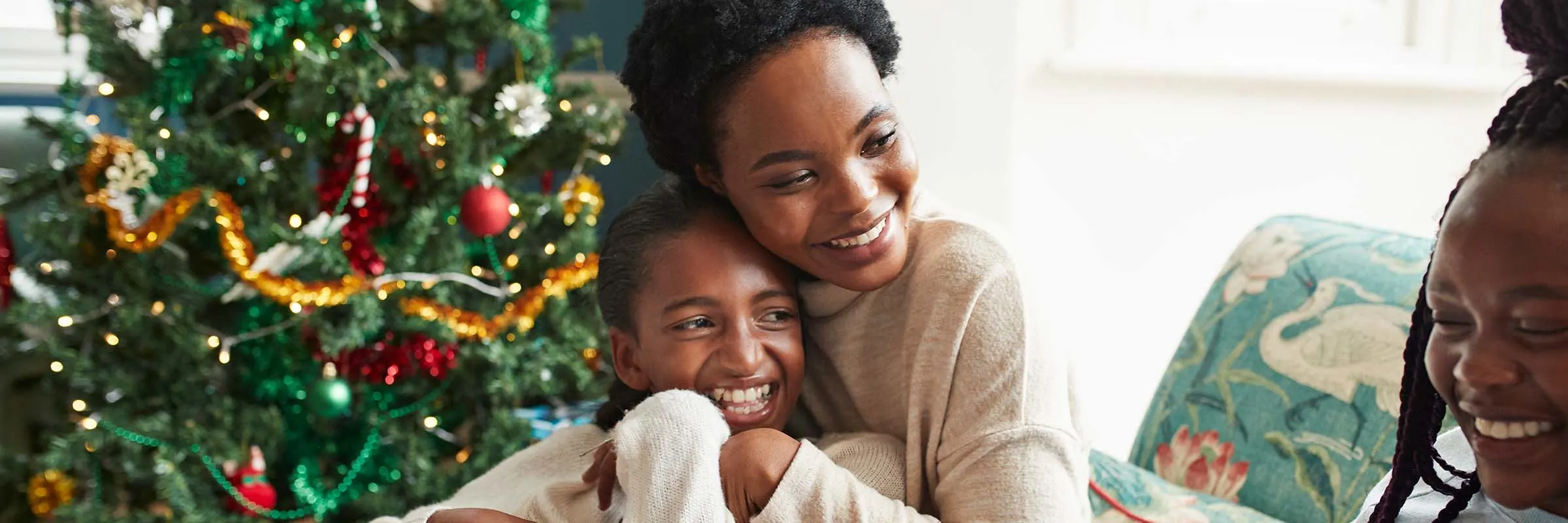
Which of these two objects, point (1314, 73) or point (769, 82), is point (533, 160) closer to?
point (769, 82)

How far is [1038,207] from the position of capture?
2.61 m

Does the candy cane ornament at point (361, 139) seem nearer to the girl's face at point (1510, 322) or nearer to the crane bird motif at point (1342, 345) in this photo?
the crane bird motif at point (1342, 345)

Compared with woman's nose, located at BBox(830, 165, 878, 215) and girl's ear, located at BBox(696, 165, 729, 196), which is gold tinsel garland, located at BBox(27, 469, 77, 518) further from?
woman's nose, located at BBox(830, 165, 878, 215)

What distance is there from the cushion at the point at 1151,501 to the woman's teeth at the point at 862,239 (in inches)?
Result: 19.8

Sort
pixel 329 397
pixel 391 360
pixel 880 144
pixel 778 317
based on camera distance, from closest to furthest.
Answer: pixel 880 144 → pixel 778 317 → pixel 329 397 → pixel 391 360

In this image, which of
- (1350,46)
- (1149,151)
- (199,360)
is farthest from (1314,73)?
(199,360)

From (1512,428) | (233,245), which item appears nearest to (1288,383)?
(1512,428)

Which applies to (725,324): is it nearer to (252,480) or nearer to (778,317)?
(778,317)

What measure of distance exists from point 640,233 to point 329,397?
3.99 feet

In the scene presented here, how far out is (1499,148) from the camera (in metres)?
0.74

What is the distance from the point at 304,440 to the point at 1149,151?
6.00 feet

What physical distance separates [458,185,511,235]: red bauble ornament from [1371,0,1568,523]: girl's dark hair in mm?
1630

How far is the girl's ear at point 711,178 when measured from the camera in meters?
1.21

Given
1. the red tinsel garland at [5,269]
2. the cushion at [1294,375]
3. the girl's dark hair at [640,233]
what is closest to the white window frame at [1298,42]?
the cushion at [1294,375]
